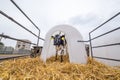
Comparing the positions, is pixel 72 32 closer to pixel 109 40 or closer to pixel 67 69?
pixel 67 69

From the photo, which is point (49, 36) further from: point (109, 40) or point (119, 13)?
point (109, 40)

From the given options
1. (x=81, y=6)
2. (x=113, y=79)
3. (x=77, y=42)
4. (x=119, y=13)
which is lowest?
(x=113, y=79)

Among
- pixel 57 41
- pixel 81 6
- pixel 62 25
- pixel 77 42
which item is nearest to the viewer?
pixel 77 42

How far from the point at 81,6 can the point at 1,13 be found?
382cm

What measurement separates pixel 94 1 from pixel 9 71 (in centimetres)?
407

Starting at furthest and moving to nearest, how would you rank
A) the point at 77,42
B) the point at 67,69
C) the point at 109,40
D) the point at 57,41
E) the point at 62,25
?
the point at 109,40 → the point at 57,41 → the point at 62,25 → the point at 77,42 → the point at 67,69

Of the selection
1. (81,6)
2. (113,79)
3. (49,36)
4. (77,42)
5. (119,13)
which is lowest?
(113,79)

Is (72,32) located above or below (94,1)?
below

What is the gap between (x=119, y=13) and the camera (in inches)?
57.2

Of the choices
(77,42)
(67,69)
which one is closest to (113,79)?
(67,69)

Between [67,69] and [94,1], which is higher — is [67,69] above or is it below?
below

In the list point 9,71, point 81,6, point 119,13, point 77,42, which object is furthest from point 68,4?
point 9,71

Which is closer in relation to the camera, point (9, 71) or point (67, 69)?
point (9, 71)

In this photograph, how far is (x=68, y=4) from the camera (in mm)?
4426
